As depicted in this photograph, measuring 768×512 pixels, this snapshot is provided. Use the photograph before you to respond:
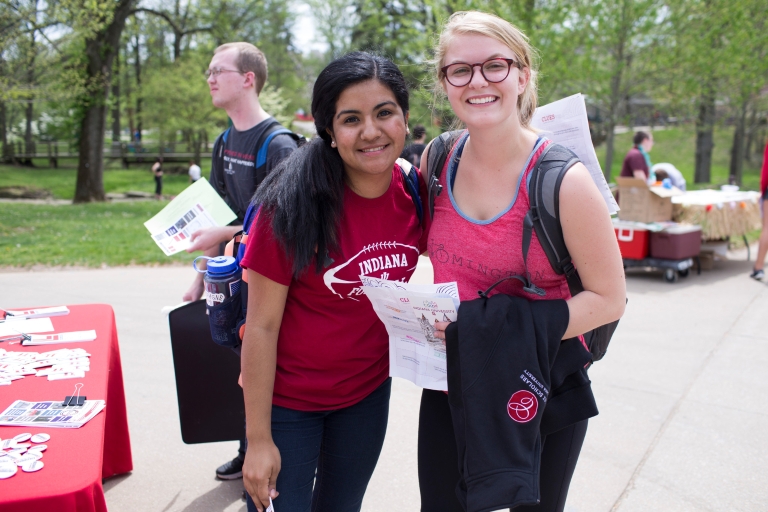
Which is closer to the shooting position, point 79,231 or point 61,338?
point 61,338

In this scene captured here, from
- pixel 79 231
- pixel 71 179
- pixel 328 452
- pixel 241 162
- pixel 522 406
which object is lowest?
pixel 79 231

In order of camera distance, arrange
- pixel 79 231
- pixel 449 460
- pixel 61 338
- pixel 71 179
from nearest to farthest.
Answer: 1. pixel 449 460
2. pixel 61 338
3. pixel 79 231
4. pixel 71 179

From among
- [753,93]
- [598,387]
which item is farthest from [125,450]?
[753,93]

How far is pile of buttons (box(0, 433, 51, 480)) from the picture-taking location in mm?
1836

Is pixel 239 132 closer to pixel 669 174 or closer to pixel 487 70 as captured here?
pixel 487 70

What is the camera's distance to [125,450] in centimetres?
333

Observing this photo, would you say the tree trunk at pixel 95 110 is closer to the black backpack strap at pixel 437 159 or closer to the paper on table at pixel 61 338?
the paper on table at pixel 61 338

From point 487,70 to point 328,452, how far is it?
1.34 meters

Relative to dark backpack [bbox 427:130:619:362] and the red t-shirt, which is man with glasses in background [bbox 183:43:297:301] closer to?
the red t-shirt

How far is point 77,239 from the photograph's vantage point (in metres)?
10.8

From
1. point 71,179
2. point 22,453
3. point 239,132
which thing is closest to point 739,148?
point 239,132

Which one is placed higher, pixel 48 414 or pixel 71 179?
pixel 48 414

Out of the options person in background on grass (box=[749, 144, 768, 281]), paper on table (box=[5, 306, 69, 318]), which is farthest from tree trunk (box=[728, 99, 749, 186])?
paper on table (box=[5, 306, 69, 318])

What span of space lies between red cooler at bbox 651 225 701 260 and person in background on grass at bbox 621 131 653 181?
1.26 m
